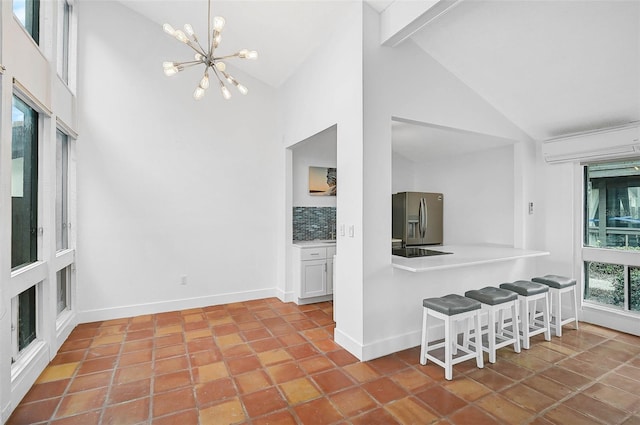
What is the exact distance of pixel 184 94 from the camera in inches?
166

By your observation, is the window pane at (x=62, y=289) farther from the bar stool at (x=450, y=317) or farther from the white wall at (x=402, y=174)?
the white wall at (x=402, y=174)

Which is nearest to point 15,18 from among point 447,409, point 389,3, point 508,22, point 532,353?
point 389,3

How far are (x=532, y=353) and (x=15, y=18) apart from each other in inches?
200

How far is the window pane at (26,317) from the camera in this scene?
253 cm

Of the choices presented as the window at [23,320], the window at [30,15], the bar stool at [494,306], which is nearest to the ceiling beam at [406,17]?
the bar stool at [494,306]

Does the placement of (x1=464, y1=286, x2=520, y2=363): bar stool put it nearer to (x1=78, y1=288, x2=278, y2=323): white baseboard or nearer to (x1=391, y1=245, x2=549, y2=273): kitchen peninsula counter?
(x1=391, y1=245, x2=549, y2=273): kitchen peninsula counter

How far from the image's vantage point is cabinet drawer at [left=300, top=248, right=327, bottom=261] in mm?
4398

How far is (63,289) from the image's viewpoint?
11.6 ft

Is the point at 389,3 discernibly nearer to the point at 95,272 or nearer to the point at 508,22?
the point at 508,22

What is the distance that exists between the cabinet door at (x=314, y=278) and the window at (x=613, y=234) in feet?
11.0

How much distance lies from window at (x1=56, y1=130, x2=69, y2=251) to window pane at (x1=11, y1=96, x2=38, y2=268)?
651 mm

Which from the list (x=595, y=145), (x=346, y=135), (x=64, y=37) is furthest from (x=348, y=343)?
(x=64, y=37)

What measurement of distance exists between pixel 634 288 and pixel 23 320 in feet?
20.2

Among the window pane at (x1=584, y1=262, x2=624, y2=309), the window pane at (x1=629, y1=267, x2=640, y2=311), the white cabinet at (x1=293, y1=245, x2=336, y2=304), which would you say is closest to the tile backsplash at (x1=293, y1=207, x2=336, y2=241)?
the white cabinet at (x1=293, y1=245, x2=336, y2=304)
